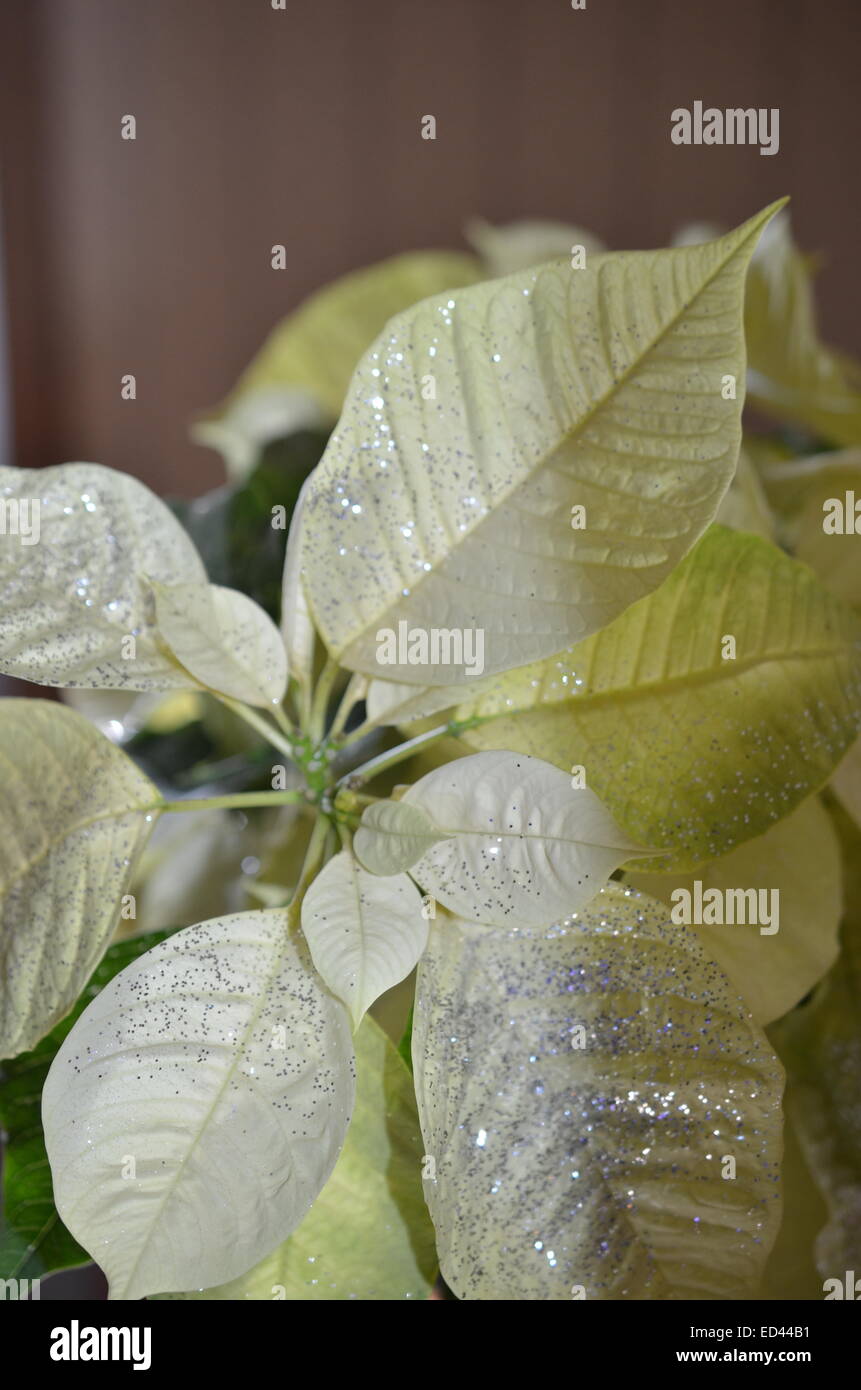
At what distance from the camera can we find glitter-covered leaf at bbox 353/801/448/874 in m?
0.14

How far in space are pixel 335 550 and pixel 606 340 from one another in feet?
0.15

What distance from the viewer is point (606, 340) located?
138 mm

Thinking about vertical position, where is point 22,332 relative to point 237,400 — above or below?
above

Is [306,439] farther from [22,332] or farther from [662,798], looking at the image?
[22,332]

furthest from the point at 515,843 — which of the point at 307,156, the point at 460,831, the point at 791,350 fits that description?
the point at 307,156

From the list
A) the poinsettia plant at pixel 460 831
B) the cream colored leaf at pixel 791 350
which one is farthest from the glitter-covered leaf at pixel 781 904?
the cream colored leaf at pixel 791 350

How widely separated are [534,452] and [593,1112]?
92mm

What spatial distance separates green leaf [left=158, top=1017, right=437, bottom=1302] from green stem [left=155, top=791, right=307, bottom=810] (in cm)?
3

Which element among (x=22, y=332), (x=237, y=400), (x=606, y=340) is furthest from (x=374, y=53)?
(x=22, y=332)

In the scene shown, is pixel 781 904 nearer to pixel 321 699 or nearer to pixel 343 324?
pixel 321 699

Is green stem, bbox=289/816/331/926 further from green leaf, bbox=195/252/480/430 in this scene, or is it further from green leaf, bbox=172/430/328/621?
green leaf, bbox=195/252/480/430

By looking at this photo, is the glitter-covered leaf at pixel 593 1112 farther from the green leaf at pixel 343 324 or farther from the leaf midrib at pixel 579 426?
the green leaf at pixel 343 324

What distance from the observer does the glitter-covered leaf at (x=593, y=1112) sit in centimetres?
14
